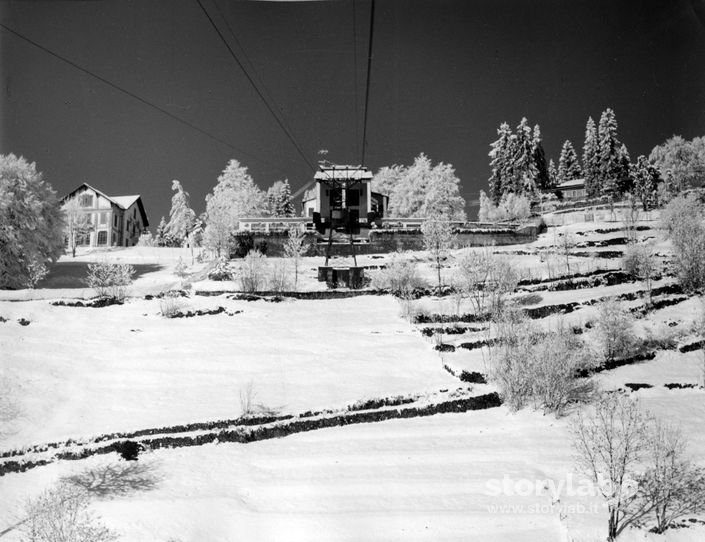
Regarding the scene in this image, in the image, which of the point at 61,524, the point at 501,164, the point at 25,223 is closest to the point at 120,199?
the point at 25,223

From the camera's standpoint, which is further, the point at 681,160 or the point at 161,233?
the point at 161,233

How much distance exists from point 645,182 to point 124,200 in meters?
46.8

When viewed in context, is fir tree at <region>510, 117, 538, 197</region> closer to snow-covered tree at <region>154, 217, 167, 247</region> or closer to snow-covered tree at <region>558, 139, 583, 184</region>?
snow-covered tree at <region>558, 139, 583, 184</region>

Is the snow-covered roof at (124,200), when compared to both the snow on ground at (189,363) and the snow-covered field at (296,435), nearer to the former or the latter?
the snow-covered field at (296,435)

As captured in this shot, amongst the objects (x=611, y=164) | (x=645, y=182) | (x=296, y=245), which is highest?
(x=611, y=164)

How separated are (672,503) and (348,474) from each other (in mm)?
5078

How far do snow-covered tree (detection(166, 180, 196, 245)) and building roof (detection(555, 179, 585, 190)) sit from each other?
3808 cm

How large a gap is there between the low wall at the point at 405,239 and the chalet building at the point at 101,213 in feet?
70.6

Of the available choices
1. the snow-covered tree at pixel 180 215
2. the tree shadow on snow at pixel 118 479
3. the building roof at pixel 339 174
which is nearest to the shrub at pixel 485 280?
the building roof at pixel 339 174

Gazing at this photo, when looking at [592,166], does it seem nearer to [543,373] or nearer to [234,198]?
[543,373]

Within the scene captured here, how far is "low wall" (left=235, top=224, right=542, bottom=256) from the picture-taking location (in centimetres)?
3102

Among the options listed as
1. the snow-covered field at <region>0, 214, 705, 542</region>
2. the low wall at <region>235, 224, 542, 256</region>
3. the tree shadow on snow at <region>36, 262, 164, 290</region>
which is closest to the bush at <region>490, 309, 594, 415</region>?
the snow-covered field at <region>0, 214, 705, 542</region>

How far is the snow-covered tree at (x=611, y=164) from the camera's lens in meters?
17.6

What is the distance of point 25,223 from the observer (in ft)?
Answer: 84.2
